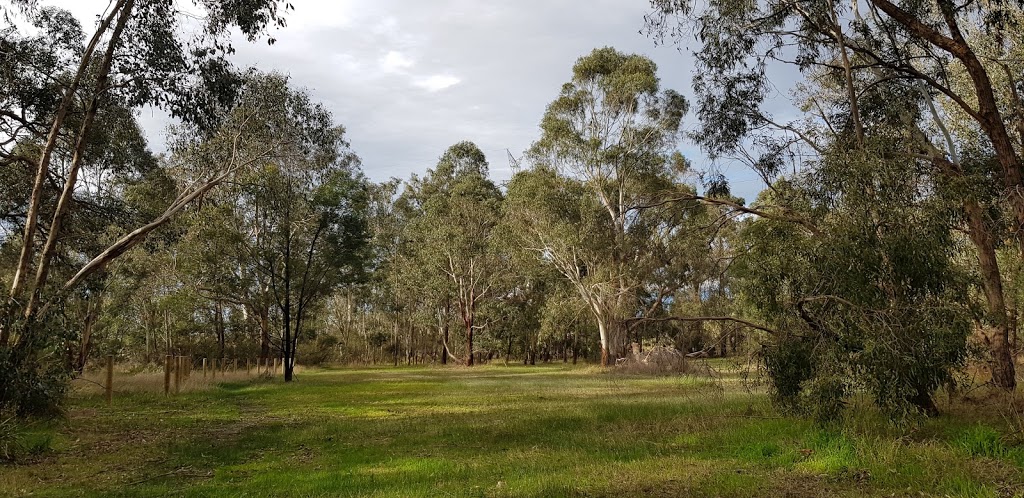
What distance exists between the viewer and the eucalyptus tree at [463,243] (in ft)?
145

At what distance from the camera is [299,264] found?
31.2 metres

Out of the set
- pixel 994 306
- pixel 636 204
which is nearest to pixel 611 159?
pixel 636 204

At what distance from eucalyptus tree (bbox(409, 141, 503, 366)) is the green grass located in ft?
98.0

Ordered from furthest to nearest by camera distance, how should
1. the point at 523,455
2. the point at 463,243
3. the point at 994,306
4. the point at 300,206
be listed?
the point at 463,243
the point at 300,206
the point at 994,306
the point at 523,455

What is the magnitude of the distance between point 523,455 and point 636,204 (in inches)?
495

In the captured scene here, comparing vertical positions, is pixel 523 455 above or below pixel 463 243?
below

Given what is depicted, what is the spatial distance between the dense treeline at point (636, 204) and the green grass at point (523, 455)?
774mm

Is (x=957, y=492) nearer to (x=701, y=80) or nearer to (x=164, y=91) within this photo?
(x=701, y=80)

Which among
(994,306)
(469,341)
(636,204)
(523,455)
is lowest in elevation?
(523,455)

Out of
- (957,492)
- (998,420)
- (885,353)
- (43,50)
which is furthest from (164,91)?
(998,420)

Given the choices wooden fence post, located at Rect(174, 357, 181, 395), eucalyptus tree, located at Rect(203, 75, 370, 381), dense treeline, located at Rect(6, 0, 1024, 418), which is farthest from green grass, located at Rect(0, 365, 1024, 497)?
eucalyptus tree, located at Rect(203, 75, 370, 381)

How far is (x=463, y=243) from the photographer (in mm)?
43750

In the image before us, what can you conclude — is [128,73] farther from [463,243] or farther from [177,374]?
[463,243]

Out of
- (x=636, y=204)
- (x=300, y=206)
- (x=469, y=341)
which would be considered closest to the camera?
(x=636, y=204)
